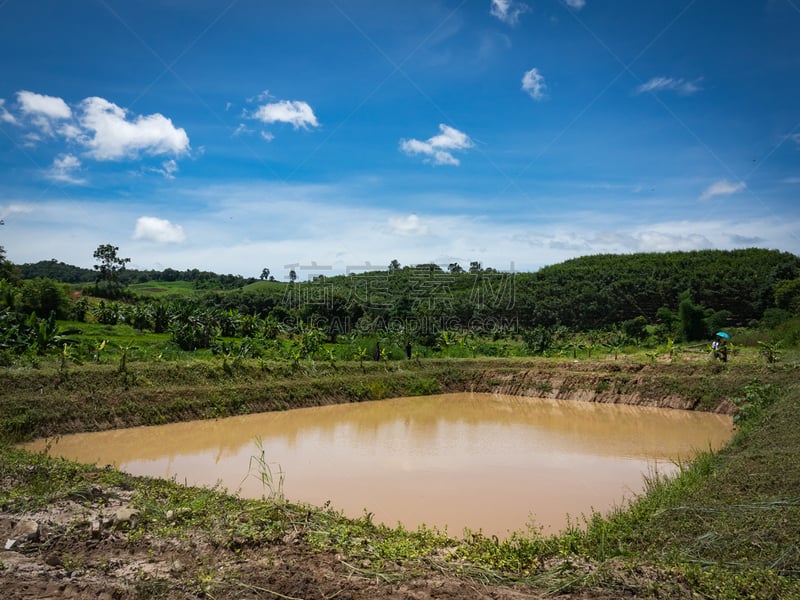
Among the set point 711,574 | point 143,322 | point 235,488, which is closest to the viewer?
point 711,574

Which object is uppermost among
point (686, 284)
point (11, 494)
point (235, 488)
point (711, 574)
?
point (686, 284)

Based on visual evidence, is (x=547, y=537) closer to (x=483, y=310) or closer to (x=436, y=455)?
(x=436, y=455)

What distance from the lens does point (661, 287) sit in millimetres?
36062

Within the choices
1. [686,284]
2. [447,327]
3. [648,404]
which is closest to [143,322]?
[447,327]

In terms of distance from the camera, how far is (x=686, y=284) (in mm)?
35562

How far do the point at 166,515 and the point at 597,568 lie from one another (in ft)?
13.5

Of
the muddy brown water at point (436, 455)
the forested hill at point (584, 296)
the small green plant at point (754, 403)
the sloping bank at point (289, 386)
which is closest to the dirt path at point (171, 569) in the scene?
the muddy brown water at point (436, 455)

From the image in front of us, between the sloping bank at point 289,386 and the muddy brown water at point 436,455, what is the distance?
57 centimetres

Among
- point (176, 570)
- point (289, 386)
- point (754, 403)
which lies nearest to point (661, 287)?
point (754, 403)

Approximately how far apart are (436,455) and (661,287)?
30.2 m

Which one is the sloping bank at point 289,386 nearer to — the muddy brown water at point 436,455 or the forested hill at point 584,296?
the muddy brown water at point 436,455

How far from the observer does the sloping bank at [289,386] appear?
41.6 feet

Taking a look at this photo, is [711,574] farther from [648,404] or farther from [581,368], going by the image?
[581,368]

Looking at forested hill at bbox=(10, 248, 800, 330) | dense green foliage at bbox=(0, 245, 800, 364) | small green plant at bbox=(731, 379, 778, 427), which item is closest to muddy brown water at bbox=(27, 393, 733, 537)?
small green plant at bbox=(731, 379, 778, 427)
